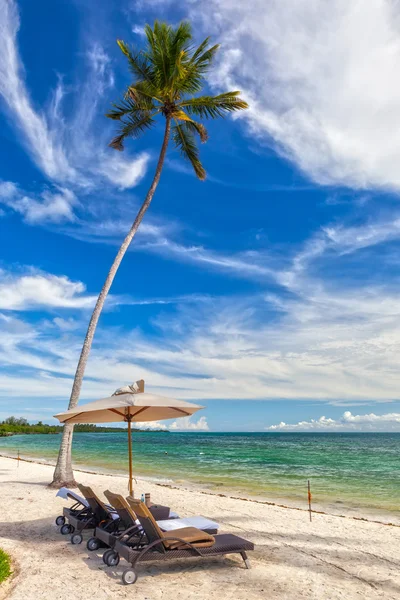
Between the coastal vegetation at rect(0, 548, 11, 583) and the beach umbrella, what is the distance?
2.31 metres

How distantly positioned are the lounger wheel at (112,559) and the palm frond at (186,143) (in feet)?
44.1

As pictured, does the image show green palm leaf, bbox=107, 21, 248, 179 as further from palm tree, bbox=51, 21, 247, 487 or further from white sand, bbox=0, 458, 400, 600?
white sand, bbox=0, 458, 400, 600

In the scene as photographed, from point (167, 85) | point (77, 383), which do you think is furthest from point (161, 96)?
point (77, 383)

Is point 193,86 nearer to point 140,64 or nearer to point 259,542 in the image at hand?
point 140,64

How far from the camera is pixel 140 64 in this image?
15211mm

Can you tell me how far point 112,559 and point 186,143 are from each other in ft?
45.4

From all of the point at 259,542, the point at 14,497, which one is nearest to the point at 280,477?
the point at 14,497

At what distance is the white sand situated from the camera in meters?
5.38

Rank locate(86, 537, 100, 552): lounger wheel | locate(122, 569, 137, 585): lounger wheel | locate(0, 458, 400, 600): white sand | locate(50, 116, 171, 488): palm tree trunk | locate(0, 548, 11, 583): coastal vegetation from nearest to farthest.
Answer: locate(0, 458, 400, 600): white sand
locate(122, 569, 137, 585): lounger wheel
locate(0, 548, 11, 583): coastal vegetation
locate(86, 537, 100, 552): lounger wheel
locate(50, 116, 171, 488): palm tree trunk

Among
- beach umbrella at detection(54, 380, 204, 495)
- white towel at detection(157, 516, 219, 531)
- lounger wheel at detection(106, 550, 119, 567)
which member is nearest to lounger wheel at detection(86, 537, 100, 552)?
lounger wheel at detection(106, 550, 119, 567)

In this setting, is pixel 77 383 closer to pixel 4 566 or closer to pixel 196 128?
pixel 4 566

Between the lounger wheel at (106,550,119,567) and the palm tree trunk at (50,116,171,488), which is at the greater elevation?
the palm tree trunk at (50,116,171,488)

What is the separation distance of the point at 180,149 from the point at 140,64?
9.90 ft

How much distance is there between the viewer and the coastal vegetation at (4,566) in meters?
5.65
